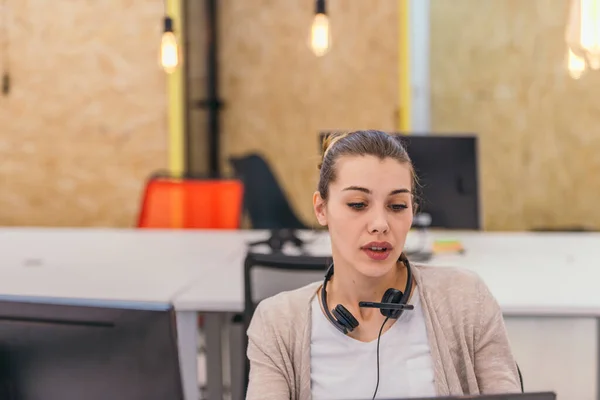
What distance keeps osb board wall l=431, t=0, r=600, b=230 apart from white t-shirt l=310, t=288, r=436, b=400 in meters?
4.05

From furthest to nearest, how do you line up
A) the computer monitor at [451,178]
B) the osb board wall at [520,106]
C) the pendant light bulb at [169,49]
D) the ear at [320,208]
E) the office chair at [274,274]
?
the osb board wall at [520,106] < the pendant light bulb at [169,49] < the computer monitor at [451,178] < the office chair at [274,274] < the ear at [320,208]

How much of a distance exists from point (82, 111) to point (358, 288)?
419 centimetres

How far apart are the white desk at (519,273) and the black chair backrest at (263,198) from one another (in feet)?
3.24

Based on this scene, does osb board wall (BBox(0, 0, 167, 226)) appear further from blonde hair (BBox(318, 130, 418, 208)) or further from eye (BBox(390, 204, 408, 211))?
eye (BBox(390, 204, 408, 211))

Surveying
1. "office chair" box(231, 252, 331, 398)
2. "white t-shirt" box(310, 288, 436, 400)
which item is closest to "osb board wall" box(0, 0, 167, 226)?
"office chair" box(231, 252, 331, 398)

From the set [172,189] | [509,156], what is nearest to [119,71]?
[172,189]

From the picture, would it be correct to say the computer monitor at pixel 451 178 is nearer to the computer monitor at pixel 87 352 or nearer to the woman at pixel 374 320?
the woman at pixel 374 320

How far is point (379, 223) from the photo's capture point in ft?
4.27

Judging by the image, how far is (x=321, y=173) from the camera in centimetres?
144

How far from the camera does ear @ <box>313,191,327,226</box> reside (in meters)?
1.41

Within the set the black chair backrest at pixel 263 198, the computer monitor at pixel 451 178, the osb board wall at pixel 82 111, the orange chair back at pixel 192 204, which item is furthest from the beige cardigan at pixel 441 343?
the osb board wall at pixel 82 111

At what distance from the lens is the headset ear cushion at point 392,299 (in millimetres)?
1346

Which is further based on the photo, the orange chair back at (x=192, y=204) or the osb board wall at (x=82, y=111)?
the osb board wall at (x=82, y=111)

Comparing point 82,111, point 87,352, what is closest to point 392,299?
point 87,352
